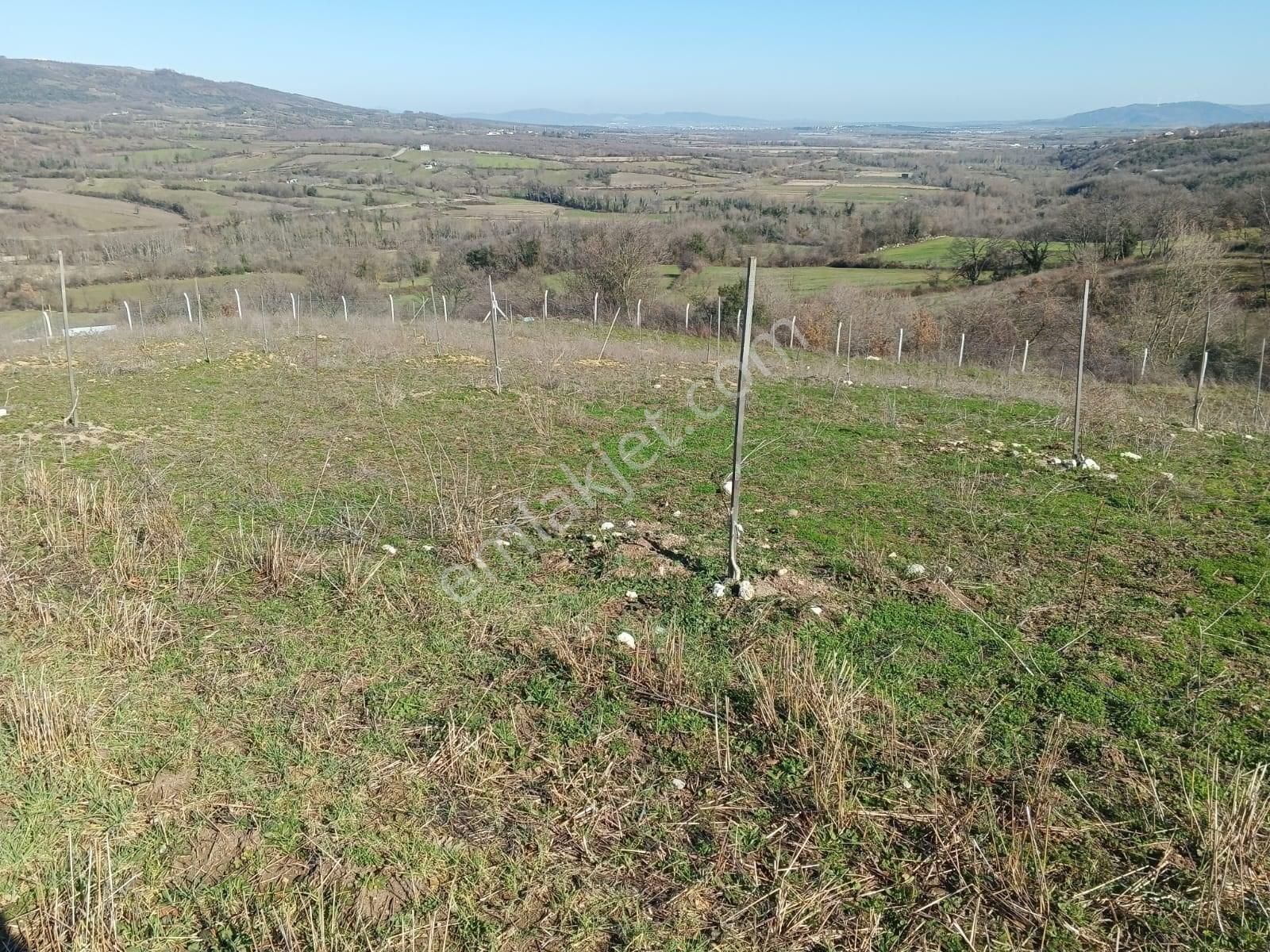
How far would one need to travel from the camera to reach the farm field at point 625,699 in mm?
3002

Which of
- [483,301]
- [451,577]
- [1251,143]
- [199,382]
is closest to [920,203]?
[1251,143]

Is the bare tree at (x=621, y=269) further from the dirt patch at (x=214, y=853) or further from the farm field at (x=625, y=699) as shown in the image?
the dirt patch at (x=214, y=853)

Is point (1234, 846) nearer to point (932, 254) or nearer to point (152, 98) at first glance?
point (932, 254)

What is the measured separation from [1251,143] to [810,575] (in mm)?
73819

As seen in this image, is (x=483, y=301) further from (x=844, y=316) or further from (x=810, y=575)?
(x=810, y=575)

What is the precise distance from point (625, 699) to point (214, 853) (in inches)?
80.2

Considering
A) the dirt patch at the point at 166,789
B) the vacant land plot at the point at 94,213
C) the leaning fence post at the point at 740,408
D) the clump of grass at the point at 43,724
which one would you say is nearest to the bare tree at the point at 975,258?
the leaning fence post at the point at 740,408

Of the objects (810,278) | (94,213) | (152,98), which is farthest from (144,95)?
(810,278)

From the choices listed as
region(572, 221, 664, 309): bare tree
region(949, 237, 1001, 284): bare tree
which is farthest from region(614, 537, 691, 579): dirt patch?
region(949, 237, 1001, 284): bare tree

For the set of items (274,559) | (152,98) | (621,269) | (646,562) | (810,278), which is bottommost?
(646,562)

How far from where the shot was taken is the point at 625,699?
4.32m

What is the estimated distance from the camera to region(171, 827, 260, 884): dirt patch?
307 cm

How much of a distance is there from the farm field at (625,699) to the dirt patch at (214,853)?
0.05ft

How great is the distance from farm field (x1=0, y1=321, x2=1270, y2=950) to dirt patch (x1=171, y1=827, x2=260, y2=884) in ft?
0.05
